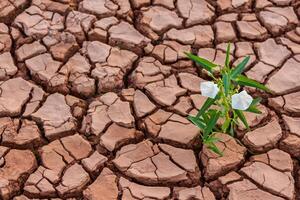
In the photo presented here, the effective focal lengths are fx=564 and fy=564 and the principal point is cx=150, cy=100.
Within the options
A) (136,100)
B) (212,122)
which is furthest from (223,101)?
(136,100)

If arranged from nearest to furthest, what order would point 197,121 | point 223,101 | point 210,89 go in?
1. point 210,89
2. point 223,101
3. point 197,121

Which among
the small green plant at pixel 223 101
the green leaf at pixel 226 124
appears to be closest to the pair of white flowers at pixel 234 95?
the small green plant at pixel 223 101

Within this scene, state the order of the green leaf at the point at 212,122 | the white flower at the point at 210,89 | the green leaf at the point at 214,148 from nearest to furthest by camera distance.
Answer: the white flower at the point at 210,89 → the green leaf at the point at 212,122 → the green leaf at the point at 214,148

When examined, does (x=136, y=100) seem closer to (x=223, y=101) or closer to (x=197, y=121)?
(x=197, y=121)

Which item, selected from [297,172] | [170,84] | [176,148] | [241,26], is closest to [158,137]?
[176,148]

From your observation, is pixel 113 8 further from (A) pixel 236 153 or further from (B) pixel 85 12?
(A) pixel 236 153

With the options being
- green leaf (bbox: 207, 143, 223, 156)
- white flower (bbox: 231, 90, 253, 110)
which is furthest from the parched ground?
white flower (bbox: 231, 90, 253, 110)

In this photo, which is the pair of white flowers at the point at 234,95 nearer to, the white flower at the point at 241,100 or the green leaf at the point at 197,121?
the white flower at the point at 241,100
